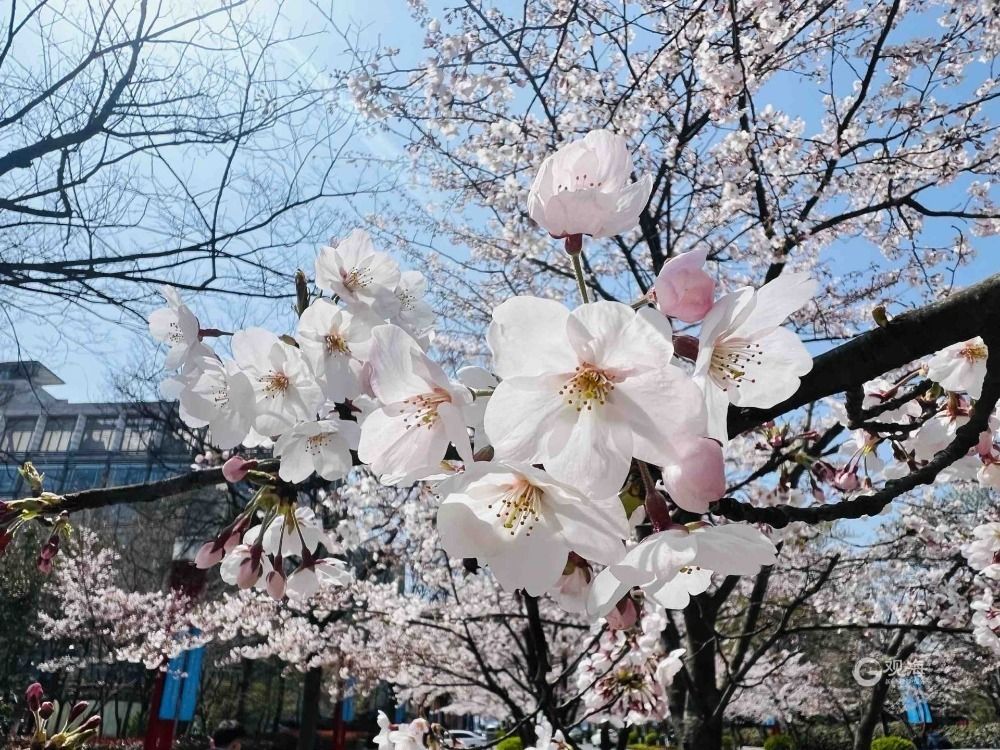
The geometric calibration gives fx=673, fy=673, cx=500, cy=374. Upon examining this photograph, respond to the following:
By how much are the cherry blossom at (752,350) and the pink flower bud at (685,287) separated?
0.07ft

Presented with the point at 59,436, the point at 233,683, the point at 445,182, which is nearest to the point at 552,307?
the point at 445,182

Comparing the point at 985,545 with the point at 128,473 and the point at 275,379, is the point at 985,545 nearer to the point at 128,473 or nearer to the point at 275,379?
the point at 275,379

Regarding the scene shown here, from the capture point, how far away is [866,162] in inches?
198

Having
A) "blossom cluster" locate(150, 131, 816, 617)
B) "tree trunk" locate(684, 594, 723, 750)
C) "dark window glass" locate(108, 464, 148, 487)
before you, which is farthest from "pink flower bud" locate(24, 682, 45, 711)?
"dark window glass" locate(108, 464, 148, 487)

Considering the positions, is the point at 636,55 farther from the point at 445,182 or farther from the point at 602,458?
the point at 602,458

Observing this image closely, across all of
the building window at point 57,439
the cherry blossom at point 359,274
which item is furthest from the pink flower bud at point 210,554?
the building window at point 57,439

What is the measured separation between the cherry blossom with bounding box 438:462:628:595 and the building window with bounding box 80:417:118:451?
3900 cm

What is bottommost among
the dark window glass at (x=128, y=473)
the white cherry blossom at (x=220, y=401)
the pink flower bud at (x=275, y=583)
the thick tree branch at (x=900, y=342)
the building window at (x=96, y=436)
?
the pink flower bud at (x=275, y=583)

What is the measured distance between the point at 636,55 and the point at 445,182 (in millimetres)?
2392

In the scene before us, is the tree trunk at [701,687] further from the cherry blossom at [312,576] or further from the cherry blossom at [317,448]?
the cherry blossom at [317,448]

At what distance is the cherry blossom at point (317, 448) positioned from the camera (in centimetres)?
123

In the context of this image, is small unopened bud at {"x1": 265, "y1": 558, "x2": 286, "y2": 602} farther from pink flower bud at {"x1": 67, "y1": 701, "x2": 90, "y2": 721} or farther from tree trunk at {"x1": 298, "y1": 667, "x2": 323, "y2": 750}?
tree trunk at {"x1": 298, "y1": 667, "x2": 323, "y2": 750}

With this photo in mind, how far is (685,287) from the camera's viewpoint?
2.24 ft

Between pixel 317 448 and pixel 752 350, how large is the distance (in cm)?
81
